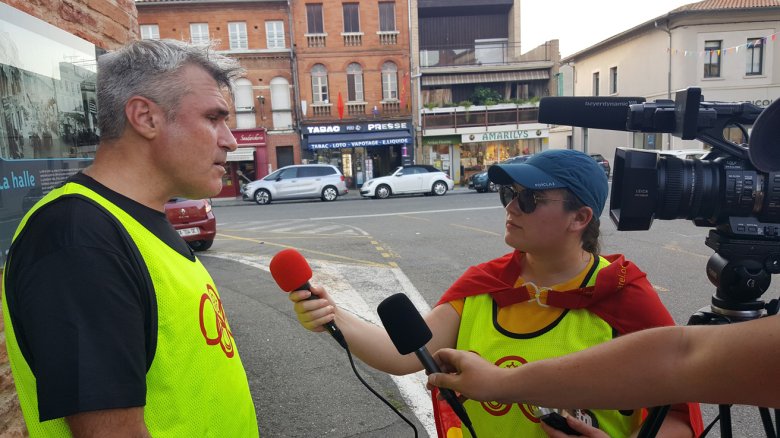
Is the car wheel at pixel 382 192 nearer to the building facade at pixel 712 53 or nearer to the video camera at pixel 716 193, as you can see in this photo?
the building facade at pixel 712 53

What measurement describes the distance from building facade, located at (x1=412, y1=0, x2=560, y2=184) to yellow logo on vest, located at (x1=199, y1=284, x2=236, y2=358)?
26635mm

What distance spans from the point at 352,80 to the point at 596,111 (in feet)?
86.3

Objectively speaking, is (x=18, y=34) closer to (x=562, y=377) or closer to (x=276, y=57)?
(x=562, y=377)

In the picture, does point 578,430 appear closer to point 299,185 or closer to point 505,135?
point 299,185

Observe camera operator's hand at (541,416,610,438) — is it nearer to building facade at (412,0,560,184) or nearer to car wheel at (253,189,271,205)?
car wheel at (253,189,271,205)

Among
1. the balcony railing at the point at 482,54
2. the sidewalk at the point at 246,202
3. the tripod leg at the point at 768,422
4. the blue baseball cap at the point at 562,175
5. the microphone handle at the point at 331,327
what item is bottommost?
the sidewalk at the point at 246,202

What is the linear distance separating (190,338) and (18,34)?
1815 mm

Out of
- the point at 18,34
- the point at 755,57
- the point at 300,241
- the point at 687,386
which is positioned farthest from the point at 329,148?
the point at 687,386

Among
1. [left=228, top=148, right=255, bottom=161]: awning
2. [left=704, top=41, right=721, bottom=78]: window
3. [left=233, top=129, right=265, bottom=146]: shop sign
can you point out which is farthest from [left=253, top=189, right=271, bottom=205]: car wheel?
[left=704, top=41, right=721, bottom=78]: window

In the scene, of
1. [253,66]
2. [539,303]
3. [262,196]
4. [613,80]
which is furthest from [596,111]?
[613,80]

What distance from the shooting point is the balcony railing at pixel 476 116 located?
28125mm

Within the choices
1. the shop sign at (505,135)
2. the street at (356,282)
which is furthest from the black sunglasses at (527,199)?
the shop sign at (505,135)

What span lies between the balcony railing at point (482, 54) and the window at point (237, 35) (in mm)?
9647

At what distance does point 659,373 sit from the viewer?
928mm
